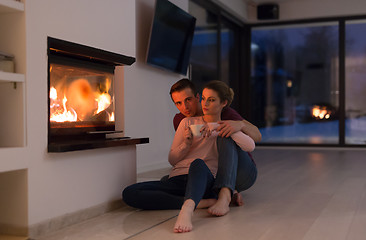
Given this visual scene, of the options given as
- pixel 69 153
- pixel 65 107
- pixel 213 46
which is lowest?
pixel 69 153

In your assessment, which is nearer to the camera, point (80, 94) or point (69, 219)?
point (69, 219)

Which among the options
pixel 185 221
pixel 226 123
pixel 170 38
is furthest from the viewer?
pixel 170 38

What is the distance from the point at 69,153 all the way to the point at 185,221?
65 cm

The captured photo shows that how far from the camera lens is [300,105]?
7340mm

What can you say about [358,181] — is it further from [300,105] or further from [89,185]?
[300,105]

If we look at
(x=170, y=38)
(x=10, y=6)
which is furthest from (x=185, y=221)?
(x=170, y=38)

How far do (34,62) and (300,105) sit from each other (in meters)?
5.96

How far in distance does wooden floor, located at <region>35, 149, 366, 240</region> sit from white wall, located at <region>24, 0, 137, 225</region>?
162 mm

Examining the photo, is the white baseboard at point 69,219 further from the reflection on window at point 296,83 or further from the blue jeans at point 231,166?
the reflection on window at point 296,83

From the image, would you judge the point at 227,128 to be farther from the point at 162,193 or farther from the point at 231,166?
the point at 162,193

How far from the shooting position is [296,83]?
7.34 meters

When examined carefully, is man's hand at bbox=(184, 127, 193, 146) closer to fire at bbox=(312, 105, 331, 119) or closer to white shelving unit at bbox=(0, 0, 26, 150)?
white shelving unit at bbox=(0, 0, 26, 150)

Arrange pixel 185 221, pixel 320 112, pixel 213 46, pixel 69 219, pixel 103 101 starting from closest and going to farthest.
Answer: pixel 185 221
pixel 69 219
pixel 103 101
pixel 213 46
pixel 320 112

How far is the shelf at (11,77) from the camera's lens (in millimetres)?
1808
